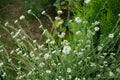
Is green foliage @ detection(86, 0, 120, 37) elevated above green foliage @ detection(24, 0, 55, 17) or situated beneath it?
situated beneath

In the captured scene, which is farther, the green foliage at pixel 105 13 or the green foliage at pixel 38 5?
the green foliage at pixel 38 5

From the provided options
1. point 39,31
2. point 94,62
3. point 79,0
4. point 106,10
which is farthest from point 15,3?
point 94,62

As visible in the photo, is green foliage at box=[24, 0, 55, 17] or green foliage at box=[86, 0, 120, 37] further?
green foliage at box=[24, 0, 55, 17]

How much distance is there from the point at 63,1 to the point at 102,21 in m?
1.51

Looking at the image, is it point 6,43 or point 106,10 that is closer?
point 106,10

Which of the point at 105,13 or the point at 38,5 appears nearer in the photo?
the point at 105,13

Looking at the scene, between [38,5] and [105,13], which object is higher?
[38,5]

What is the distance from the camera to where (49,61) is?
2.85 metres

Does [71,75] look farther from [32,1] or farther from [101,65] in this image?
[32,1]

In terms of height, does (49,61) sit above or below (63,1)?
below

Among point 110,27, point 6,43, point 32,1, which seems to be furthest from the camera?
point 32,1

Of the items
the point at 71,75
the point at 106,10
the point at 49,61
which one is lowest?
the point at 71,75

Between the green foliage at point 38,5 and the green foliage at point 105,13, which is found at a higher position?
the green foliage at point 38,5

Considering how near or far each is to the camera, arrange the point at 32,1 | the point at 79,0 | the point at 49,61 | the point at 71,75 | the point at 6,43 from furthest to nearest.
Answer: the point at 32,1 → the point at 6,43 → the point at 79,0 → the point at 49,61 → the point at 71,75
